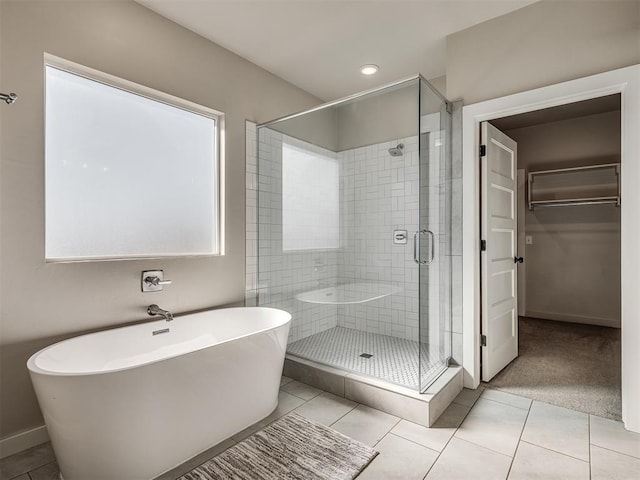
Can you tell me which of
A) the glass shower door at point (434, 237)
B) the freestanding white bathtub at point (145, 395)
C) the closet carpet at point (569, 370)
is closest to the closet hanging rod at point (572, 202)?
the closet carpet at point (569, 370)

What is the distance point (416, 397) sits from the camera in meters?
2.07

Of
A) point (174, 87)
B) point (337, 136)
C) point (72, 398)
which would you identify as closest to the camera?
point (72, 398)

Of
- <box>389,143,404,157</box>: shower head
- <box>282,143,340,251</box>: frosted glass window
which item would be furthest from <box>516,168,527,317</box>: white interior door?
<box>282,143,340,251</box>: frosted glass window

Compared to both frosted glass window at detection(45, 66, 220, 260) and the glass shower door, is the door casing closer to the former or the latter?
the glass shower door

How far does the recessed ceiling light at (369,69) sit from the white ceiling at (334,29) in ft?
0.18

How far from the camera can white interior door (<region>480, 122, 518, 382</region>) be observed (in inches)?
102

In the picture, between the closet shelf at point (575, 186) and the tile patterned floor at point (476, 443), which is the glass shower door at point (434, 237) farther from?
the closet shelf at point (575, 186)

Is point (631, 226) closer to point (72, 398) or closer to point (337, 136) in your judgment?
point (337, 136)

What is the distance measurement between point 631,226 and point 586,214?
2919 millimetres

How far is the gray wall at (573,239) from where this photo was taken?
13.5ft

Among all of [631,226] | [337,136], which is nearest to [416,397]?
[631,226]

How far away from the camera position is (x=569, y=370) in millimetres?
2834

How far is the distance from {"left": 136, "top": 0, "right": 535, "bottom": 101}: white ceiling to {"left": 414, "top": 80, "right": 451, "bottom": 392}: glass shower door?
23.5 inches

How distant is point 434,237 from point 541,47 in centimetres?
143
